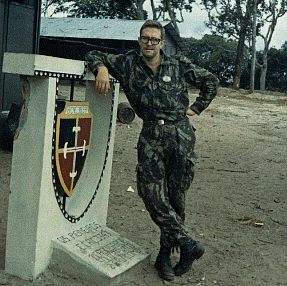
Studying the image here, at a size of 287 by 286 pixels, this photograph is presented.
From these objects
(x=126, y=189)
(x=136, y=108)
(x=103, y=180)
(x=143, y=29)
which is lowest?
(x=126, y=189)

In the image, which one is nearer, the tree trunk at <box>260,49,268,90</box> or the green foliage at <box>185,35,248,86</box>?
the tree trunk at <box>260,49,268,90</box>

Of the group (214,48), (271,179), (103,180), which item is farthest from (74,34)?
(103,180)

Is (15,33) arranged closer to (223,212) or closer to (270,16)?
(223,212)

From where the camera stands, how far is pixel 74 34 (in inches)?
1027

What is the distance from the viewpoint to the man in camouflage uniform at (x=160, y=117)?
3.52 metres

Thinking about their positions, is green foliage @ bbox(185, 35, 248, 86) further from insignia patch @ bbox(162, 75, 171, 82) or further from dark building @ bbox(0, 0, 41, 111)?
insignia patch @ bbox(162, 75, 171, 82)

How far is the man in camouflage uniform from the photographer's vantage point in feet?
11.6

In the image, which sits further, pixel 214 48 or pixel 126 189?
pixel 214 48

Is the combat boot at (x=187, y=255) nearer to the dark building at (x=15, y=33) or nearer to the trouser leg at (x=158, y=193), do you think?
the trouser leg at (x=158, y=193)

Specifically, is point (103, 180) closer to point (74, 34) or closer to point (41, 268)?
point (41, 268)

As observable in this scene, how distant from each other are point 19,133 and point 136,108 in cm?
92

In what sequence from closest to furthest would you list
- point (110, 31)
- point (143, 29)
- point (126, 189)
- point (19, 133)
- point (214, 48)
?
point (19, 133), point (143, 29), point (126, 189), point (110, 31), point (214, 48)

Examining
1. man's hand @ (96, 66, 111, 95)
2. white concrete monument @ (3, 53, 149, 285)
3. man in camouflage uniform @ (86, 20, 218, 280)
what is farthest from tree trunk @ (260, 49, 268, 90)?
man's hand @ (96, 66, 111, 95)

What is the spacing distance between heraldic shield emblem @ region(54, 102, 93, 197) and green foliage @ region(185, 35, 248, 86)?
30195 millimetres
